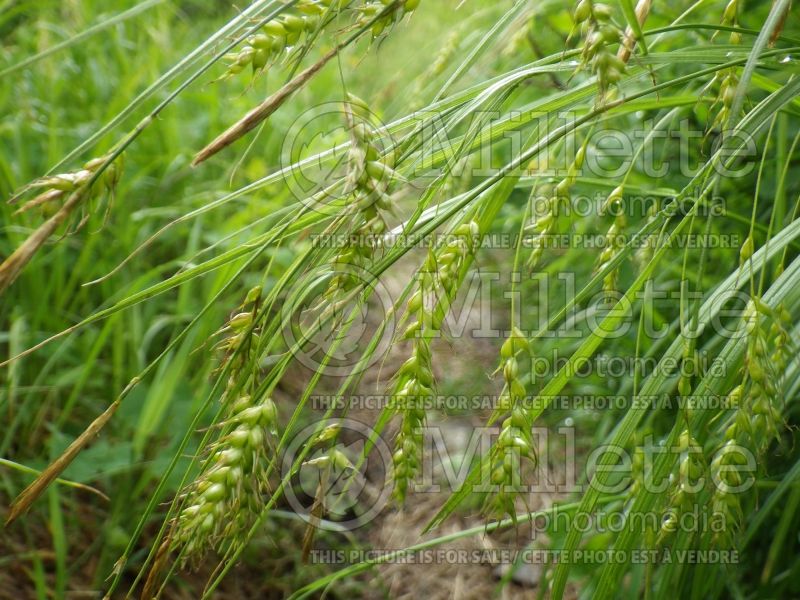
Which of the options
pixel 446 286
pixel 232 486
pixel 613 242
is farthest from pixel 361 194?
pixel 613 242

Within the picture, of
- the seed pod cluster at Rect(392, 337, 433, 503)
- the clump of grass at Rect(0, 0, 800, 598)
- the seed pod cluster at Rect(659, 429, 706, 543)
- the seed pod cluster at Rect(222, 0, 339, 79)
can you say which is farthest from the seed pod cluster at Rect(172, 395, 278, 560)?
the seed pod cluster at Rect(659, 429, 706, 543)

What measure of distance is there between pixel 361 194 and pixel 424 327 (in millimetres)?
139

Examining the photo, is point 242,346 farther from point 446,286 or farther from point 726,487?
point 726,487

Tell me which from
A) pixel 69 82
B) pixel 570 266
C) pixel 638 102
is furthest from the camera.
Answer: pixel 69 82

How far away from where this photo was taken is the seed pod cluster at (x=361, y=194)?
0.49 metres

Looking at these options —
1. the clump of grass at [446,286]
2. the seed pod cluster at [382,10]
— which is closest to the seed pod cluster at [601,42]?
the clump of grass at [446,286]

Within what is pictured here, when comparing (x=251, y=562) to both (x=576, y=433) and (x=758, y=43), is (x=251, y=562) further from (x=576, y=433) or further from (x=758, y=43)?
(x=758, y=43)

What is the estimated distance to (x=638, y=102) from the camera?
785 mm

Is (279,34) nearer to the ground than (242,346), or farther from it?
farther from it

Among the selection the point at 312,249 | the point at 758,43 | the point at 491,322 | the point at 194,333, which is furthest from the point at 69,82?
the point at 758,43

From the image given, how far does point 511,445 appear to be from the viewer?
55 centimetres

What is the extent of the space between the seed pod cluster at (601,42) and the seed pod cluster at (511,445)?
0.21 m

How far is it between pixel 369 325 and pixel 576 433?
800 mm

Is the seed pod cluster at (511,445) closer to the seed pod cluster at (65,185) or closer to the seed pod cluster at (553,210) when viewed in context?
the seed pod cluster at (553,210)
